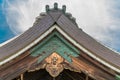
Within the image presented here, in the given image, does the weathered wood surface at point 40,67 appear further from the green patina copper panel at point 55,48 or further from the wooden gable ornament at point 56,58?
the green patina copper panel at point 55,48

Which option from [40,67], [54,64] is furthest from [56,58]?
[40,67]

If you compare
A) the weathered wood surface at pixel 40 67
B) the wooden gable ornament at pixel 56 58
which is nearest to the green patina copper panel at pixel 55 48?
the wooden gable ornament at pixel 56 58

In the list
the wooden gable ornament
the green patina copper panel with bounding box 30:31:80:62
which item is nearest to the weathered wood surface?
the wooden gable ornament

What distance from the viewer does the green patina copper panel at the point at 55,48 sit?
353 inches

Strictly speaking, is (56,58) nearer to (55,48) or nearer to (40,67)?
(55,48)

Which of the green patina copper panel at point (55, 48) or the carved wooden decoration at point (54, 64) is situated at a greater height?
the green patina copper panel at point (55, 48)

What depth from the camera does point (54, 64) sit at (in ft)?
29.5

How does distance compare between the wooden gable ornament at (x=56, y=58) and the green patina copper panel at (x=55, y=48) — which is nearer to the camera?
the wooden gable ornament at (x=56, y=58)

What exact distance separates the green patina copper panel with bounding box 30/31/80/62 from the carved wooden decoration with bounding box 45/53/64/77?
0.09 m

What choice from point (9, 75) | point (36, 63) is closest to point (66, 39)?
point (36, 63)

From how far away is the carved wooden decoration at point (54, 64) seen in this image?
895cm

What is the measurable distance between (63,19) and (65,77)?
1674 mm

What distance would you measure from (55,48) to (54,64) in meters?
0.36

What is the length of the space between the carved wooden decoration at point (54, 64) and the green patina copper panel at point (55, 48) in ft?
0.31
